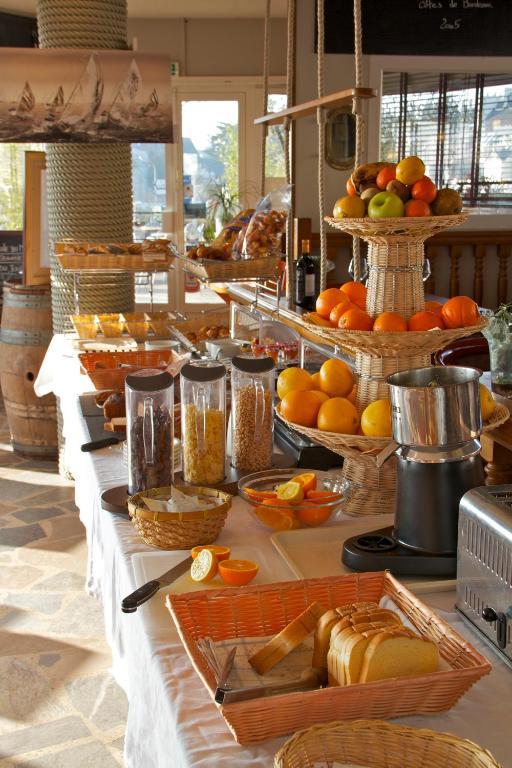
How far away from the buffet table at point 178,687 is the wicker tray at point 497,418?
346mm

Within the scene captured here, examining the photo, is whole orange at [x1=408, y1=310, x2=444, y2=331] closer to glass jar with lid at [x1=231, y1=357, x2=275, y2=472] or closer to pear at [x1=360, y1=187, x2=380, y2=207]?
pear at [x1=360, y1=187, x2=380, y2=207]

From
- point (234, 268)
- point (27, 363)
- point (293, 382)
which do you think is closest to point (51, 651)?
point (234, 268)

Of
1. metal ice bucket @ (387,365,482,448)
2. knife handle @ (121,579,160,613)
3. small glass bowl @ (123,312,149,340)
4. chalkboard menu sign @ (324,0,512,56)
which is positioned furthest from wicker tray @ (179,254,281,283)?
chalkboard menu sign @ (324,0,512,56)

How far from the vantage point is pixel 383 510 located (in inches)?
70.6

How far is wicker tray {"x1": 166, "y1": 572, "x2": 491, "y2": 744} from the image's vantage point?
101 centimetres

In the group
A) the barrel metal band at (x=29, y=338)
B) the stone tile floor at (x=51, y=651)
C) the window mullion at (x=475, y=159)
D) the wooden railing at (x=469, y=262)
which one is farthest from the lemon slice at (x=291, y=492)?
the window mullion at (x=475, y=159)

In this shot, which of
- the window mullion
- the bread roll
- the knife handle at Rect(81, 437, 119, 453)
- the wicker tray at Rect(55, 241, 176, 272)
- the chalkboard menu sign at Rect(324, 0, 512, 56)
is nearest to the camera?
the bread roll

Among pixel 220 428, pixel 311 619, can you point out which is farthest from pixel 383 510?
pixel 311 619

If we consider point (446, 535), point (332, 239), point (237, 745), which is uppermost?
point (332, 239)

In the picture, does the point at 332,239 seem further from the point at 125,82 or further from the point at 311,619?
the point at 311,619

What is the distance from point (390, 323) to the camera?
5.57 ft

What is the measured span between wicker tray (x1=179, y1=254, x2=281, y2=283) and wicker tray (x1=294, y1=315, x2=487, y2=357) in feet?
4.42

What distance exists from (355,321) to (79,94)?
335 centimetres

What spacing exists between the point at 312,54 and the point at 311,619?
5428 mm
